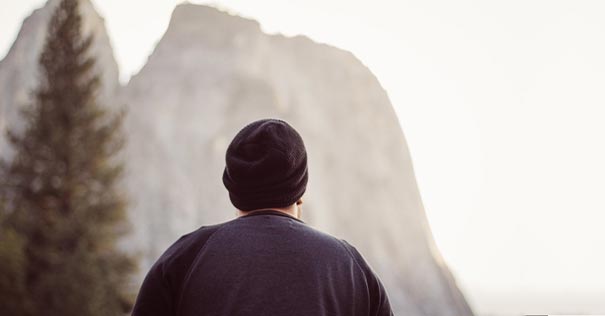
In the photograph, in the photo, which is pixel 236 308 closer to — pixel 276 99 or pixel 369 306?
pixel 369 306

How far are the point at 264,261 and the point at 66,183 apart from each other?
17.4 meters

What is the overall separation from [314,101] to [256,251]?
44394 mm

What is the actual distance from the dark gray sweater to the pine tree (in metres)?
13.1

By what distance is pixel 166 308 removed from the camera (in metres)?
1.78

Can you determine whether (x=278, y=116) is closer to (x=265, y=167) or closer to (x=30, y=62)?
(x=30, y=62)

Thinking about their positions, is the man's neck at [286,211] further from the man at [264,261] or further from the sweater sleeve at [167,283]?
the sweater sleeve at [167,283]

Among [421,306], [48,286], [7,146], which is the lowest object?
[421,306]

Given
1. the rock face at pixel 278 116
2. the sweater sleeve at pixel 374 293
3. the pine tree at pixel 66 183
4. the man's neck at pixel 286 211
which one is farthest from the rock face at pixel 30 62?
the sweater sleeve at pixel 374 293

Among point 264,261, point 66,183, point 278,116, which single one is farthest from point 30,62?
point 264,261

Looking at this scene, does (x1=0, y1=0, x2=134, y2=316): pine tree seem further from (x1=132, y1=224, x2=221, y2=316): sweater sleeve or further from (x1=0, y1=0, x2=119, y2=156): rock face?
(x1=0, y1=0, x2=119, y2=156): rock face

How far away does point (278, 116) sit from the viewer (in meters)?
41.5

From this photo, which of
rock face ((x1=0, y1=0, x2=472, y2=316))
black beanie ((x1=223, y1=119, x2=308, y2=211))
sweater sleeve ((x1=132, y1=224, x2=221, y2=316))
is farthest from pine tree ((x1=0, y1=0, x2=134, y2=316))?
rock face ((x1=0, y1=0, x2=472, y2=316))

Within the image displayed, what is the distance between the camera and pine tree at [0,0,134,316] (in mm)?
15336

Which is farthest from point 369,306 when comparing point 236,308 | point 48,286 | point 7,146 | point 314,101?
point 314,101
